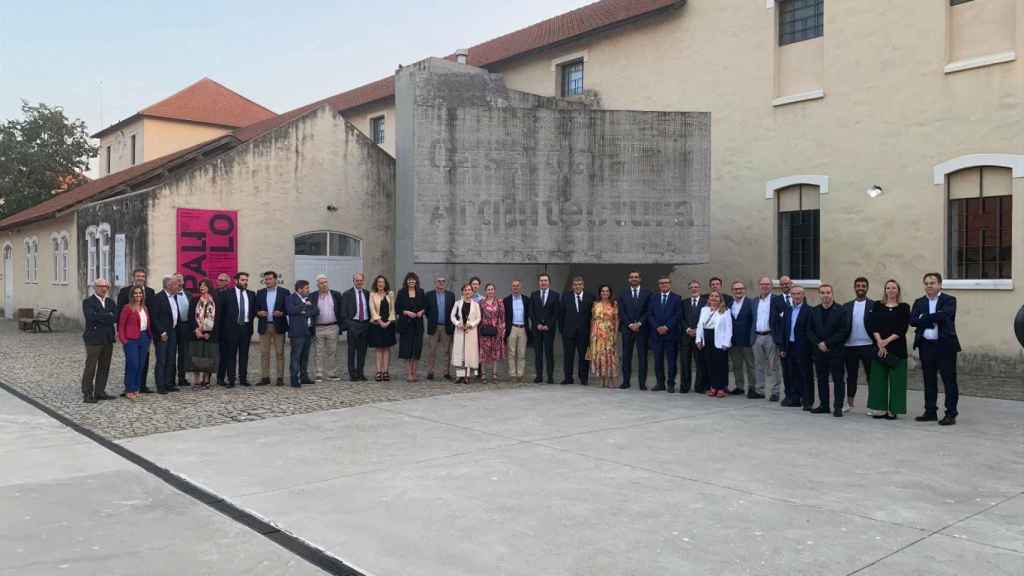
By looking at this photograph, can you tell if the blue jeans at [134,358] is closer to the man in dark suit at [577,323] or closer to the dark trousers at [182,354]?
the dark trousers at [182,354]

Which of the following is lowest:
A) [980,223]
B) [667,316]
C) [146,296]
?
[667,316]

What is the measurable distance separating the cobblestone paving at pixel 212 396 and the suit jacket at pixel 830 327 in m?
1.95

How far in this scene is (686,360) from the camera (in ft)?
42.1

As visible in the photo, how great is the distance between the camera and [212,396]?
12.0 metres

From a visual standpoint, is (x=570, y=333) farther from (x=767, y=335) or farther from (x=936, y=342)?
(x=936, y=342)

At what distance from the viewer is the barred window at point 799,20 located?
57.3 feet

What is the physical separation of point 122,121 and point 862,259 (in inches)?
1618

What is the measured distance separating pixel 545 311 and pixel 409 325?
224cm

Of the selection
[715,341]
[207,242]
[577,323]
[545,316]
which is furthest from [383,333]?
[207,242]

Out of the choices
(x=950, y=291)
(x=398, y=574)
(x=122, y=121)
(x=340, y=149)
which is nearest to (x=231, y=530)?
(x=398, y=574)

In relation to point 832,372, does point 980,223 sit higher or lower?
higher

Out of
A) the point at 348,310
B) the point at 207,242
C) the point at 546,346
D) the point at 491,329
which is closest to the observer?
the point at 348,310

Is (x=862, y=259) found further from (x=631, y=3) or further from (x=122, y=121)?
(x=122, y=121)

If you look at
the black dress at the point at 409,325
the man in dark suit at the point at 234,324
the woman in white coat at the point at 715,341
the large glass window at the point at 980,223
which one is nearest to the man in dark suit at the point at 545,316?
the black dress at the point at 409,325
